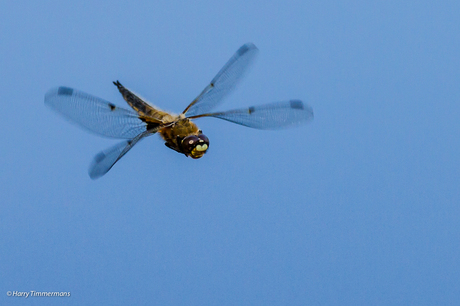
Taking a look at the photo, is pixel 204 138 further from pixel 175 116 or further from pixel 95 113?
pixel 95 113

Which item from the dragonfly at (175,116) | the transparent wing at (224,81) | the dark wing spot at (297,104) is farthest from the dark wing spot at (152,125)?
the dark wing spot at (297,104)

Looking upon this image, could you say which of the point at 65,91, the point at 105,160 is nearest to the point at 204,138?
the point at 105,160

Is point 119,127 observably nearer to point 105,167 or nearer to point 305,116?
Result: point 105,167

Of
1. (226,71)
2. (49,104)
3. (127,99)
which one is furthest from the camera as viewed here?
(127,99)

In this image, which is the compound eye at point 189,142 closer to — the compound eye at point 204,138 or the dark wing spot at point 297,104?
the compound eye at point 204,138

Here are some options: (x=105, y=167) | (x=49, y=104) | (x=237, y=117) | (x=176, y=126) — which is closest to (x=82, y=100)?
(x=49, y=104)

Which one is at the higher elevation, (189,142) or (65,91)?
(65,91)

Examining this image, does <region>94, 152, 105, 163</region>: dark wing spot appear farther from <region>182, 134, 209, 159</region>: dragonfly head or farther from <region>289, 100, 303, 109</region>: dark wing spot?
<region>289, 100, 303, 109</region>: dark wing spot
